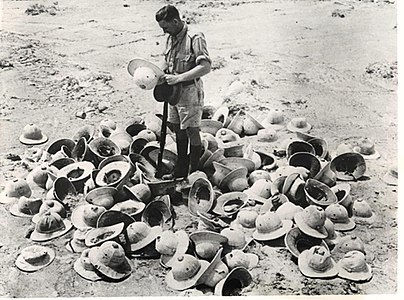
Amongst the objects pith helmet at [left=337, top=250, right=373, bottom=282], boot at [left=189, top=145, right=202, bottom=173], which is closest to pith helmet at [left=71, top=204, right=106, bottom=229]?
boot at [left=189, top=145, right=202, bottom=173]

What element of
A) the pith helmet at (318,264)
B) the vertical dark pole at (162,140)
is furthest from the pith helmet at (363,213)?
the vertical dark pole at (162,140)

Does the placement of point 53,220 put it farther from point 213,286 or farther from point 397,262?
point 397,262

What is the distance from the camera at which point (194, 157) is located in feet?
13.0

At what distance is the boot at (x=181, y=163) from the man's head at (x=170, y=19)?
0.70 m

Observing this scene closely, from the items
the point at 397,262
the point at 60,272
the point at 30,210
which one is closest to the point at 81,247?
the point at 60,272

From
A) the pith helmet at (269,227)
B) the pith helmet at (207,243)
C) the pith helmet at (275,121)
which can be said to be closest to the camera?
the pith helmet at (207,243)

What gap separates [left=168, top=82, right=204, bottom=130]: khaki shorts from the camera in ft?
12.5

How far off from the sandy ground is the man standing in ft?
1.98

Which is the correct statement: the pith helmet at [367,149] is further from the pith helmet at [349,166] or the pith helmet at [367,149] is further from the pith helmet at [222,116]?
the pith helmet at [222,116]

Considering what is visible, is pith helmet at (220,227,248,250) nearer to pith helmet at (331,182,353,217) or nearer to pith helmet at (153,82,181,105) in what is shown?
pith helmet at (331,182,353,217)

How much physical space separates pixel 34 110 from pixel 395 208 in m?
2.59

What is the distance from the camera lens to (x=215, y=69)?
16.3 feet

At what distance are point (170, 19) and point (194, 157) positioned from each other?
858 millimetres

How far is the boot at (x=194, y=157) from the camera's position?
3.94 metres
